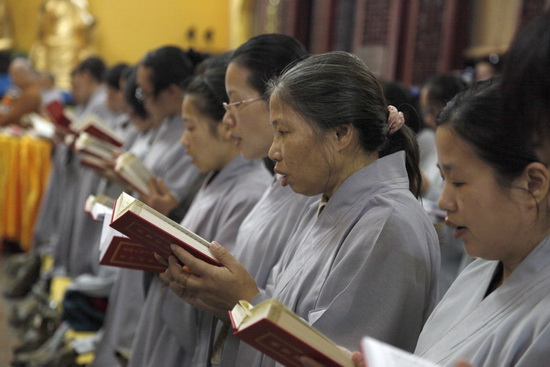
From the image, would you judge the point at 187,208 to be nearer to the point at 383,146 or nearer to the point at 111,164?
the point at 111,164

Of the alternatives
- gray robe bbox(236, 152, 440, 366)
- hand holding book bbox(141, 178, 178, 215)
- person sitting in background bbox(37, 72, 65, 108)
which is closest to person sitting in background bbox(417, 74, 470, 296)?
hand holding book bbox(141, 178, 178, 215)

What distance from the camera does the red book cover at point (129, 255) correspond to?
211cm

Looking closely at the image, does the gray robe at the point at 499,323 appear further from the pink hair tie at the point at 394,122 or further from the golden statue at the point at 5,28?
the golden statue at the point at 5,28

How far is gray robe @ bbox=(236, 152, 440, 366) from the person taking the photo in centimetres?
158

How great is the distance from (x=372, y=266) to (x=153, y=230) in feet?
1.66

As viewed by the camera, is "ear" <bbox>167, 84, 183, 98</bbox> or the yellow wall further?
the yellow wall

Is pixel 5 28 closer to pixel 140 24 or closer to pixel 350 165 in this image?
pixel 140 24

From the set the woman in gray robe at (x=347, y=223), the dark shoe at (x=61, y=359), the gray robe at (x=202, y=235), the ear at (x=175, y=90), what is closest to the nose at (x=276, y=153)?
the woman in gray robe at (x=347, y=223)

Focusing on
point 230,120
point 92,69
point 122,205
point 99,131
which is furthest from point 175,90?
point 92,69

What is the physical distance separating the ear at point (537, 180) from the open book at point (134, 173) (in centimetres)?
194

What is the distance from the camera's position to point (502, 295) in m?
1.34

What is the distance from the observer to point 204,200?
2672 mm

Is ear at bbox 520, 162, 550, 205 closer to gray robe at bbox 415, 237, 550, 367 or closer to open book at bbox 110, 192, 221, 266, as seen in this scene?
gray robe at bbox 415, 237, 550, 367

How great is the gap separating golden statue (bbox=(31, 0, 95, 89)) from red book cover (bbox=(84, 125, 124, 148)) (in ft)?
30.0
